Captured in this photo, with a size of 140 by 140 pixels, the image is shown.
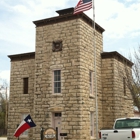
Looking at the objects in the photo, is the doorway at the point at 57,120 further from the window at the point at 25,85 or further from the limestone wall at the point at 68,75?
the window at the point at 25,85

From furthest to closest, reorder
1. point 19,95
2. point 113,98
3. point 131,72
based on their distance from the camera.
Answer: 1. point 131,72
2. point 19,95
3. point 113,98

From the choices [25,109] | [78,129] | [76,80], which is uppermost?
[76,80]

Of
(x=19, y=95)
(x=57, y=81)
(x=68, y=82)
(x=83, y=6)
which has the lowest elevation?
(x=19, y=95)

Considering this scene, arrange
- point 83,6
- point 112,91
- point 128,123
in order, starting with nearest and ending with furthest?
point 128,123, point 83,6, point 112,91

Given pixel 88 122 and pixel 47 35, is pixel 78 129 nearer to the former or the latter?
pixel 88 122

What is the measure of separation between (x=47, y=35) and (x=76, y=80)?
4398 mm

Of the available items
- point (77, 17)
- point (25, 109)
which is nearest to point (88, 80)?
point (77, 17)

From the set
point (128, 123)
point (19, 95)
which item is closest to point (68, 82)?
point (19, 95)

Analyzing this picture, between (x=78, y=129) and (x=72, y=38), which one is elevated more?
(x=72, y=38)

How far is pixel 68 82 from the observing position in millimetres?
19188

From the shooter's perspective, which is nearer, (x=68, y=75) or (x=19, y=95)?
(x=68, y=75)

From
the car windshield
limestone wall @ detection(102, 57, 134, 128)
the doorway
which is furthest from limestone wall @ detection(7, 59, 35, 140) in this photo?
the car windshield

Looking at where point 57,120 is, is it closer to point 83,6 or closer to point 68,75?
point 68,75

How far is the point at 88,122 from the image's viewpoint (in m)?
19.1
